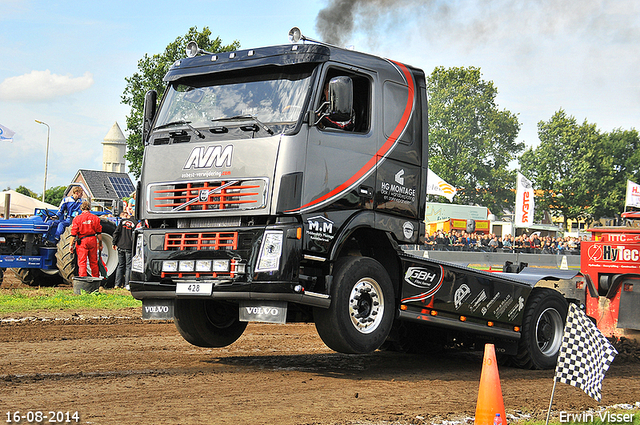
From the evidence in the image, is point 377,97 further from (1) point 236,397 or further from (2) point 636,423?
(2) point 636,423

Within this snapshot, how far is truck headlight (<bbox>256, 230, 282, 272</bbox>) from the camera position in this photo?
6559 millimetres

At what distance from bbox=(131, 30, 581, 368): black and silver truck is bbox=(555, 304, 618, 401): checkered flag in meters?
1.95

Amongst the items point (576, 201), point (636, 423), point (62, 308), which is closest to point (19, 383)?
point (636, 423)

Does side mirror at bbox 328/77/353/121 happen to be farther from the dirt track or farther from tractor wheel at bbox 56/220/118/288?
tractor wheel at bbox 56/220/118/288

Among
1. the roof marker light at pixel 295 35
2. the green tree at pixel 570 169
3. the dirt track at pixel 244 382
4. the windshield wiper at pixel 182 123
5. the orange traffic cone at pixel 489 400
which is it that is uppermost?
the green tree at pixel 570 169

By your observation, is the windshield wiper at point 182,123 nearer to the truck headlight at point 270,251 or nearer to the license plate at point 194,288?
the truck headlight at point 270,251

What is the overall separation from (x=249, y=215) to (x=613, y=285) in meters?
6.55

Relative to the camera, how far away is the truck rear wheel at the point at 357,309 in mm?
6805

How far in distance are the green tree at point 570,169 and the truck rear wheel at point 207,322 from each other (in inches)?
2622

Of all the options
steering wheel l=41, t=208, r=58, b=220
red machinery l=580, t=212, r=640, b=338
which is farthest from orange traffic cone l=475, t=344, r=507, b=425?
steering wheel l=41, t=208, r=58, b=220

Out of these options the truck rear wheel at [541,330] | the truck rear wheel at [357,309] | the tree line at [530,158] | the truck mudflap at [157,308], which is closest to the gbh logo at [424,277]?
the truck rear wheel at [357,309]

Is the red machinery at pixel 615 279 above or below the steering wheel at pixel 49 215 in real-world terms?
below

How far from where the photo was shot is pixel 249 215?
6762 mm

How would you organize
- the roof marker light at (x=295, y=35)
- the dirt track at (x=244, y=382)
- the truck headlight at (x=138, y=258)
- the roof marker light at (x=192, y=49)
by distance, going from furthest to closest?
the roof marker light at (x=192, y=49) → the truck headlight at (x=138, y=258) → the roof marker light at (x=295, y=35) → the dirt track at (x=244, y=382)
